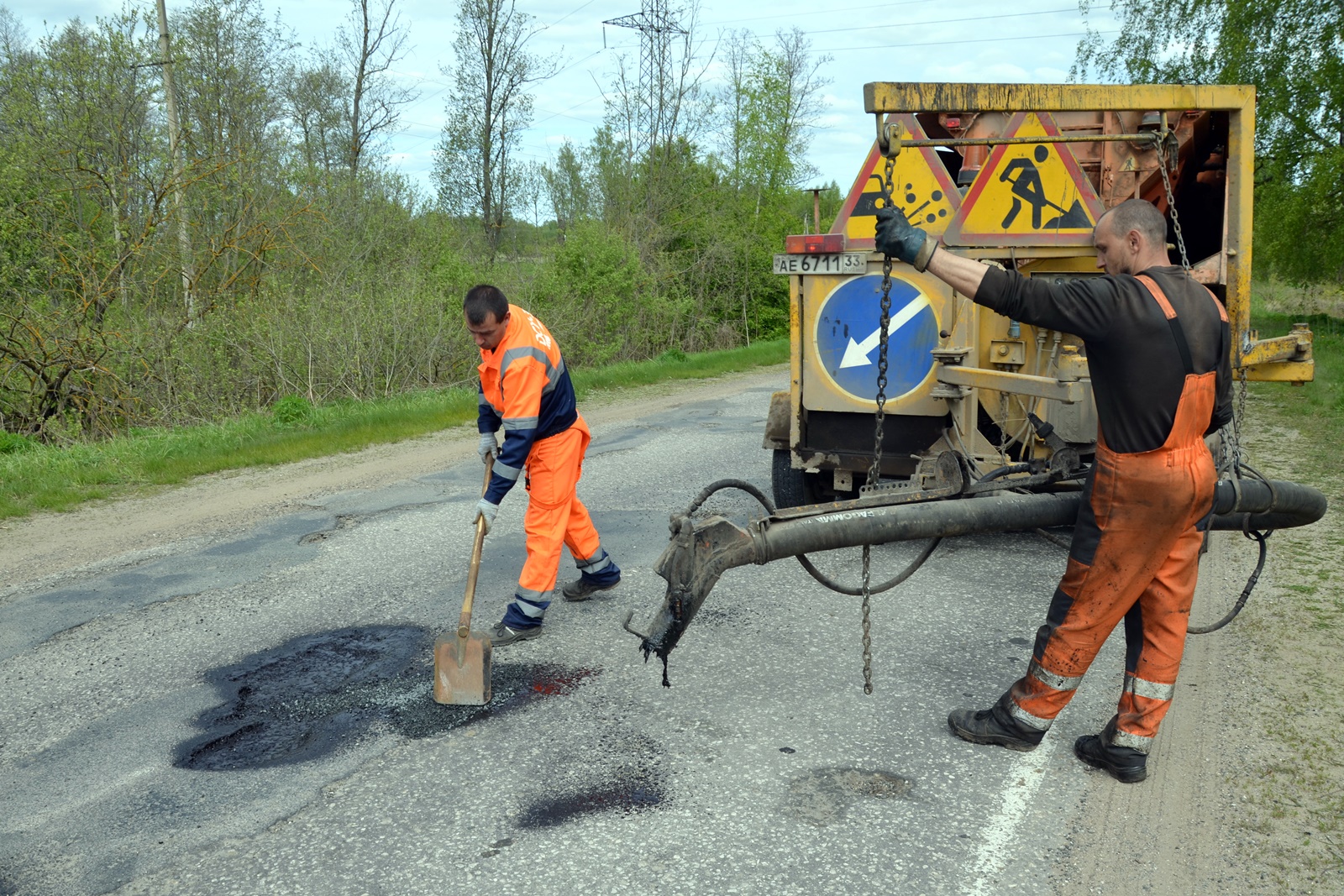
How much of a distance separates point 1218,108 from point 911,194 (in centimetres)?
183

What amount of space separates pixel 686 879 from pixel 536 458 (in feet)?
7.99

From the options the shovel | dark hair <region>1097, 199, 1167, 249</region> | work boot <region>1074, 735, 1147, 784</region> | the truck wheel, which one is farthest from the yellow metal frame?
the shovel

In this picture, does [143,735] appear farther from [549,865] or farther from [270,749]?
[549,865]

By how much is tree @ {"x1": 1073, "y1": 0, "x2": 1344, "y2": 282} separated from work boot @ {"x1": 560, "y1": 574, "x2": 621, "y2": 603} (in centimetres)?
1884

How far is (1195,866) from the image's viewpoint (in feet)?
9.53

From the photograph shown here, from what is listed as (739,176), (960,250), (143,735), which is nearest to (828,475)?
(960,250)

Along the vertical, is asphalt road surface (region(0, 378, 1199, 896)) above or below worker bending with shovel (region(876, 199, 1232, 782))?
below

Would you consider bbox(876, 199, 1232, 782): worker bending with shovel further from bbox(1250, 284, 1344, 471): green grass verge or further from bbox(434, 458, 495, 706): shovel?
bbox(1250, 284, 1344, 471): green grass verge

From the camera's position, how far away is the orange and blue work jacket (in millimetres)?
4609

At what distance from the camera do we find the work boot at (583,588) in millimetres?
5316

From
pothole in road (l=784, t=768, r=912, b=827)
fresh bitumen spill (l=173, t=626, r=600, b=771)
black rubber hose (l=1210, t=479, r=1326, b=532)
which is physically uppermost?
black rubber hose (l=1210, t=479, r=1326, b=532)

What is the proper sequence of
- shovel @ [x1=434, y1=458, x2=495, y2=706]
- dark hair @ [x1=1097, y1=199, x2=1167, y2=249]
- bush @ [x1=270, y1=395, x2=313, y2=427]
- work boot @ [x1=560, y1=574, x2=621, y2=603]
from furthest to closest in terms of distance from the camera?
1. bush @ [x1=270, y1=395, x2=313, y2=427]
2. work boot @ [x1=560, y1=574, x2=621, y2=603]
3. shovel @ [x1=434, y1=458, x2=495, y2=706]
4. dark hair @ [x1=1097, y1=199, x2=1167, y2=249]

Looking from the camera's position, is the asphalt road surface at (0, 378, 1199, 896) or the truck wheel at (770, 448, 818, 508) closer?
the asphalt road surface at (0, 378, 1199, 896)

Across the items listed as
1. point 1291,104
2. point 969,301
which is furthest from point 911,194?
point 1291,104
